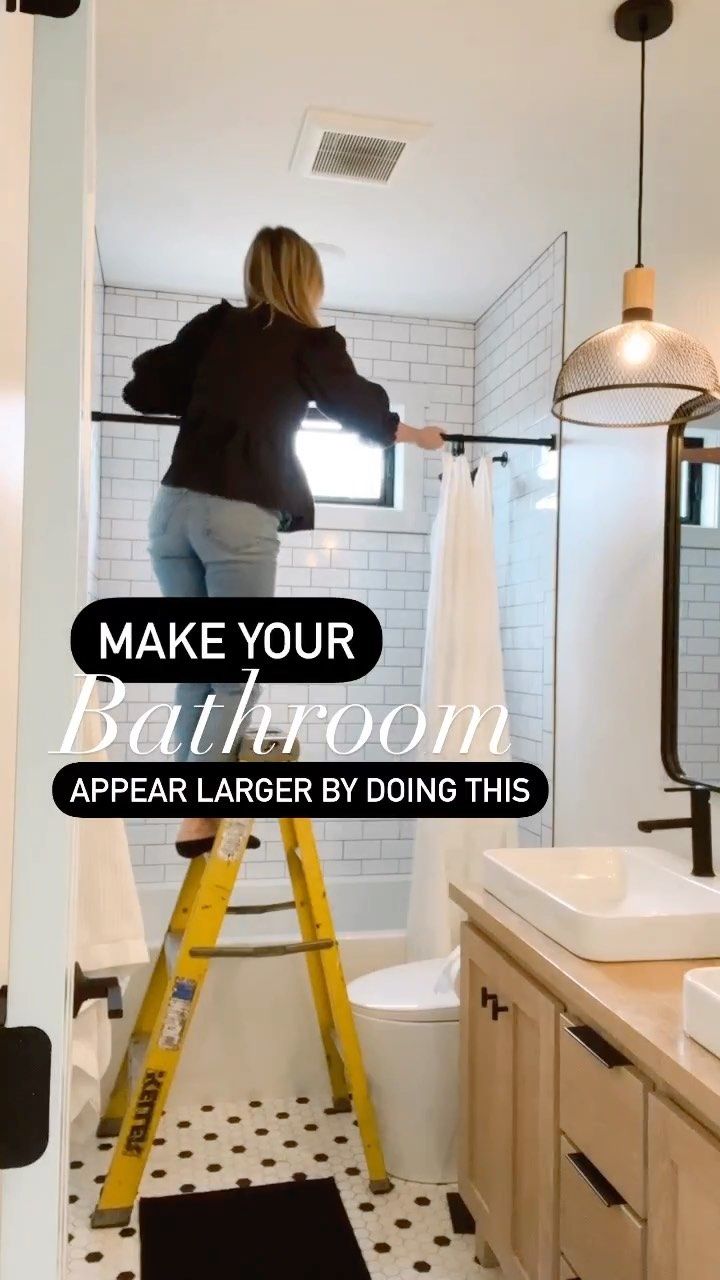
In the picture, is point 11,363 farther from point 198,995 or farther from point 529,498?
point 529,498

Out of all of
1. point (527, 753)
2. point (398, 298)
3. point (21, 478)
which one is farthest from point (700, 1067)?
point (398, 298)

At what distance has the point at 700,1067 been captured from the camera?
1.14 m

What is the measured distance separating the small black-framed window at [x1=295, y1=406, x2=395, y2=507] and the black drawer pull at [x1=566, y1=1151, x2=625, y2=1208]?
2638 mm

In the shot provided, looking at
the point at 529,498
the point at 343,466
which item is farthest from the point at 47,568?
the point at 343,466

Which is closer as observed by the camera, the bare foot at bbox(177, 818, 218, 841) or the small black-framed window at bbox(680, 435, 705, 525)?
the small black-framed window at bbox(680, 435, 705, 525)

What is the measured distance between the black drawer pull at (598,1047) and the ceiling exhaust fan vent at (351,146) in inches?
80.1

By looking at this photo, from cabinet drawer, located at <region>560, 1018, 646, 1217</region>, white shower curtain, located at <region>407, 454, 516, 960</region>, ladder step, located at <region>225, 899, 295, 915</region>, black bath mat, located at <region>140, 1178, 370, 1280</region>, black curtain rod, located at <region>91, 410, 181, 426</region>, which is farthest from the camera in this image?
white shower curtain, located at <region>407, 454, 516, 960</region>

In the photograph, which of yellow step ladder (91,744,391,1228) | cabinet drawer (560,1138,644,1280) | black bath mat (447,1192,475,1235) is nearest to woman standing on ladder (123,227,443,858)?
yellow step ladder (91,744,391,1228)

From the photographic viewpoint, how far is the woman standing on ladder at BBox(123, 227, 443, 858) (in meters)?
2.24

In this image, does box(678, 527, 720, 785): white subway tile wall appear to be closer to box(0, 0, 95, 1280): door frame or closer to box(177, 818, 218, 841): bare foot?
box(177, 818, 218, 841): bare foot

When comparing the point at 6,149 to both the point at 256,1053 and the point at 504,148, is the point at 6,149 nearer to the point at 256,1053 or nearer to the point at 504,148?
the point at 504,148

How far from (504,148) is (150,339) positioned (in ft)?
5.20

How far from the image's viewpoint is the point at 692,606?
6.88 ft

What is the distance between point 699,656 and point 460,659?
94cm
